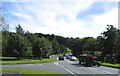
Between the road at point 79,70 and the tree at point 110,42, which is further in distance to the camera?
the tree at point 110,42

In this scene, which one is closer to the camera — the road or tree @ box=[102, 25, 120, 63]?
the road

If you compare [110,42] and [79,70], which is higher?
[110,42]

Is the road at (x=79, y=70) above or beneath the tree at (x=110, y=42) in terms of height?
beneath

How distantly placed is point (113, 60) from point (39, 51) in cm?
3531

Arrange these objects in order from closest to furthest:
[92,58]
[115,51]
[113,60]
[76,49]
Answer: [92,58], [113,60], [115,51], [76,49]

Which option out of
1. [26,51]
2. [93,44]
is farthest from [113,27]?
[93,44]

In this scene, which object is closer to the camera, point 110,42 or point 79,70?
point 79,70

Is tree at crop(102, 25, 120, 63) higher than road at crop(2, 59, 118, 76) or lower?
higher

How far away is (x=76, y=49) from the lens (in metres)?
162

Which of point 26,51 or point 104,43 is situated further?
point 26,51

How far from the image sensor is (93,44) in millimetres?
123938

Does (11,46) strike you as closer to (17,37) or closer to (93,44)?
(17,37)

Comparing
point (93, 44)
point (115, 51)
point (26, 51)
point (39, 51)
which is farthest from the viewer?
point (93, 44)

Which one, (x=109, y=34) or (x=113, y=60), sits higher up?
(x=109, y=34)
